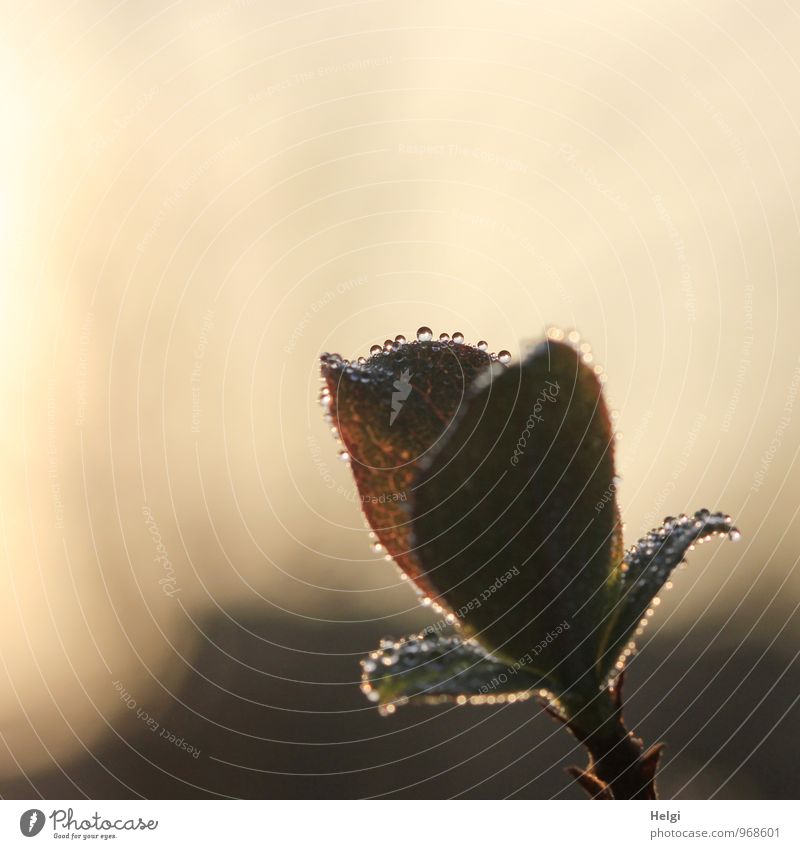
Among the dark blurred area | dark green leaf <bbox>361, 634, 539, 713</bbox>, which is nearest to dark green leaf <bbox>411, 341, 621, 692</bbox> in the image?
dark green leaf <bbox>361, 634, 539, 713</bbox>

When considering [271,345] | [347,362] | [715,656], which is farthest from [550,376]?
[715,656]

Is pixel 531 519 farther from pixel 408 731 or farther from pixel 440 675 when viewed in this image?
pixel 408 731

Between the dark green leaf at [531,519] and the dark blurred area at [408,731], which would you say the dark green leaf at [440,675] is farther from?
the dark blurred area at [408,731]

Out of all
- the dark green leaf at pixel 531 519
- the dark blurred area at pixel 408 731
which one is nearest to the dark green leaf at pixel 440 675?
the dark green leaf at pixel 531 519

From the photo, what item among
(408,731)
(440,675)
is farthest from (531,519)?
(408,731)

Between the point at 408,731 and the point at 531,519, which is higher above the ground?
the point at 531,519

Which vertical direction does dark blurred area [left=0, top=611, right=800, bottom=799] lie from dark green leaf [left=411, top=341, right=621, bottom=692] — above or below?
below

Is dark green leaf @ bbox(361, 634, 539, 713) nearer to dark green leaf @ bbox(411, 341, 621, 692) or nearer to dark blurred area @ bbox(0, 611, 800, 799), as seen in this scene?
dark green leaf @ bbox(411, 341, 621, 692)

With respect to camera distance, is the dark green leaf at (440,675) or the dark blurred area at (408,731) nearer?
the dark green leaf at (440,675)
